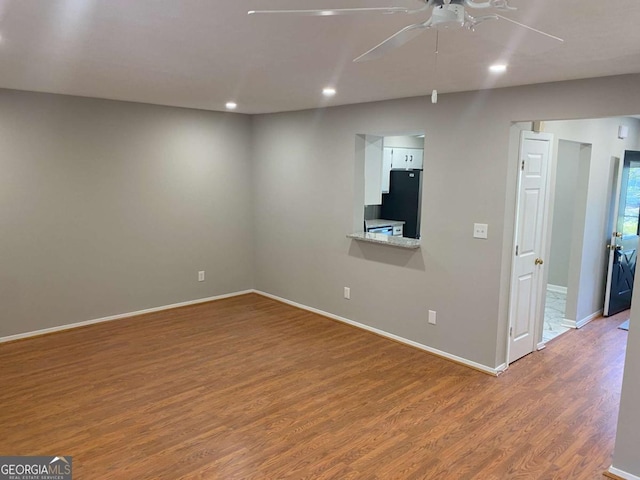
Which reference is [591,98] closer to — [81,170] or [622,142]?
[622,142]

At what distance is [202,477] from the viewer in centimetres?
254

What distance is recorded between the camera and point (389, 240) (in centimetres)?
467

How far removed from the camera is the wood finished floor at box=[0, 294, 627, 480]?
2693mm

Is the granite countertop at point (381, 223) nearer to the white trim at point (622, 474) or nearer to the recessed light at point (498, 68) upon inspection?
the recessed light at point (498, 68)

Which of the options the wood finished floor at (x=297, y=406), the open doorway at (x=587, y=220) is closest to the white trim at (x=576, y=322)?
the open doorway at (x=587, y=220)

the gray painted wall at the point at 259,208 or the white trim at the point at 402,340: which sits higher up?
the gray painted wall at the point at 259,208

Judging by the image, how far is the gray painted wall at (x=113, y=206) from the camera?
4.42m

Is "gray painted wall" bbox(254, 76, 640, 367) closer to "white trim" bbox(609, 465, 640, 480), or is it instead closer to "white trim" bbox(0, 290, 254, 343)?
"white trim" bbox(0, 290, 254, 343)

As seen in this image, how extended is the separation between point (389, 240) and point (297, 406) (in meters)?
2.03

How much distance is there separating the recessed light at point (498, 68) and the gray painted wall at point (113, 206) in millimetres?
3680

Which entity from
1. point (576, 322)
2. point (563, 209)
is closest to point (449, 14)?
point (576, 322)

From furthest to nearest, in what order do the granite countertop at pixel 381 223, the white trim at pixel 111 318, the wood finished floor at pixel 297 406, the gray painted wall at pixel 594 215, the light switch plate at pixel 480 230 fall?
1. the granite countertop at pixel 381 223
2. the gray painted wall at pixel 594 215
3. the white trim at pixel 111 318
4. the light switch plate at pixel 480 230
5. the wood finished floor at pixel 297 406

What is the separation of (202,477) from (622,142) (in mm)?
5600

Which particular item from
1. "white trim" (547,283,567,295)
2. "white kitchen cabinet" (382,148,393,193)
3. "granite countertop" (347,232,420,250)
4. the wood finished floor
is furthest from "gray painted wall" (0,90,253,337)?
"white trim" (547,283,567,295)
